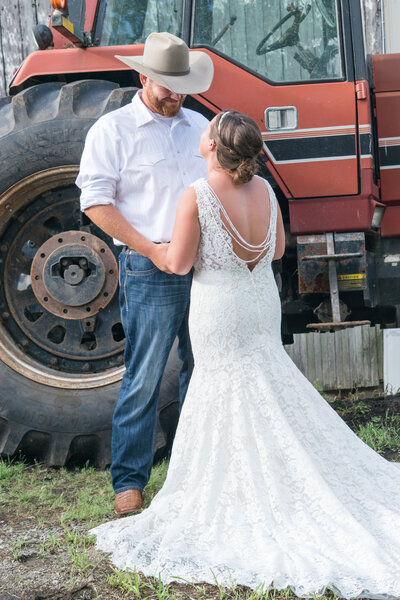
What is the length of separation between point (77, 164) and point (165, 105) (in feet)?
2.36

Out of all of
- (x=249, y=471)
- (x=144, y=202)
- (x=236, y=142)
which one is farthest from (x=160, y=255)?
(x=249, y=471)

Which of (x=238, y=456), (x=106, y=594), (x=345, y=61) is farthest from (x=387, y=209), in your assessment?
(x=106, y=594)

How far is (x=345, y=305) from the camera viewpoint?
3.89 meters

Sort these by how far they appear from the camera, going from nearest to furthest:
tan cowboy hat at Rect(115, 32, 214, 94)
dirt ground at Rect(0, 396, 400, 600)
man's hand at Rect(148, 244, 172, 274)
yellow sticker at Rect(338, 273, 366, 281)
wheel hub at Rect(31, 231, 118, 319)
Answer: dirt ground at Rect(0, 396, 400, 600) < man's hand at Rect(148, 244, 172, 274) < tan cowboy hat at Rect(115, 32, 214, 94) < wheel hub at Rect(31, 231, 118, 319) < yellow sticker at Rect(338, 273, 366, 281)

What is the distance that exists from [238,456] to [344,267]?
1.50 metres

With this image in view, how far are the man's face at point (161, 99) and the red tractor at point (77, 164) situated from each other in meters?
0.52

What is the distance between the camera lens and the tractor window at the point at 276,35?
3645mm

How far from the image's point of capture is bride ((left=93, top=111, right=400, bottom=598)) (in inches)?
94.0

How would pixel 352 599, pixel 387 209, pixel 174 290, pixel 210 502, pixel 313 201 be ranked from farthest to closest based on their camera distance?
pixel 387 209 < pixel 313 201 < pixel 174 290 < pixel 210 502 < pixel 352 599

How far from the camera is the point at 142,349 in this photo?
2.93 metres

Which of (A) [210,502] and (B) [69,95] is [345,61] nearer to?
(B) [69,95]

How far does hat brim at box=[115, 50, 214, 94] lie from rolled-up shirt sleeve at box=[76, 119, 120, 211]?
27cm

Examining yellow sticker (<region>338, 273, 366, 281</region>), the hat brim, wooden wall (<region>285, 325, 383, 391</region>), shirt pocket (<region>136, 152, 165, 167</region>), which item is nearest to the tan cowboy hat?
the hat brim

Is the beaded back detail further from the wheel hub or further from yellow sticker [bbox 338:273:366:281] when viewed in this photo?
yellow sticker [bbox 338:273:366:281]
